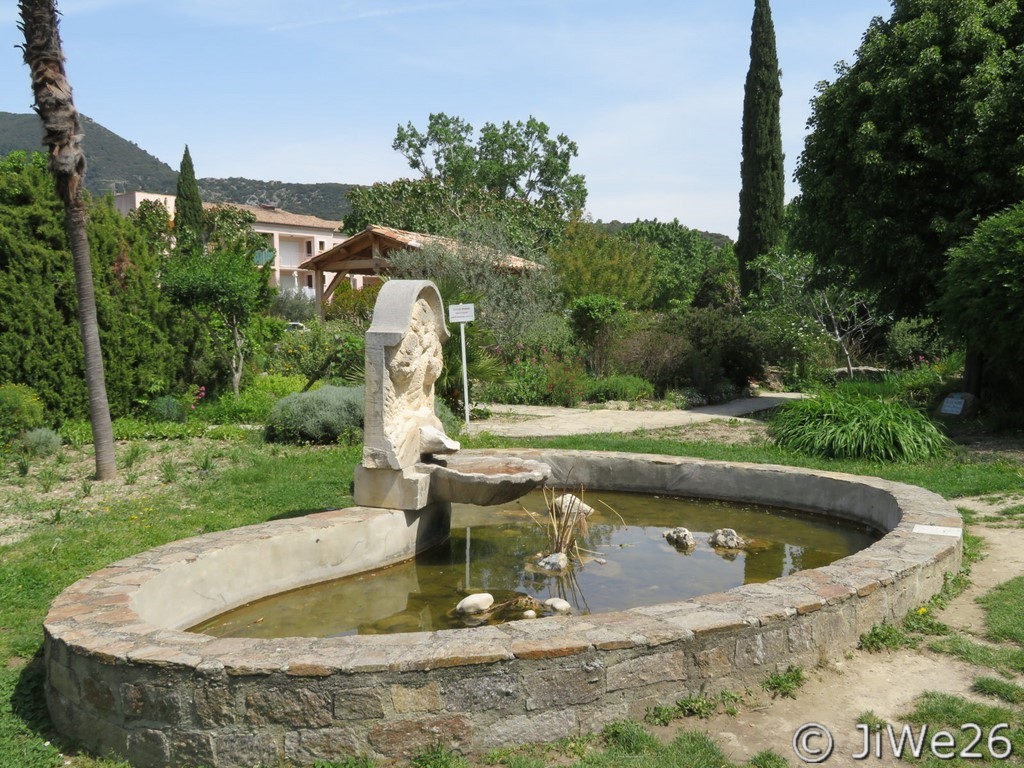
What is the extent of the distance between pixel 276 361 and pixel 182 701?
14423mm

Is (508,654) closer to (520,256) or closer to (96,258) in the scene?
(96,258)

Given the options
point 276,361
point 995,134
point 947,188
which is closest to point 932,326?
point 947,188

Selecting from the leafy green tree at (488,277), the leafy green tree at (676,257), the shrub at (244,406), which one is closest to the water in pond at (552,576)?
the shrub at (244,406)

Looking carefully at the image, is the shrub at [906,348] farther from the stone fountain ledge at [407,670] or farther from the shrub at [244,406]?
the stone fountain ledge at [407,670]

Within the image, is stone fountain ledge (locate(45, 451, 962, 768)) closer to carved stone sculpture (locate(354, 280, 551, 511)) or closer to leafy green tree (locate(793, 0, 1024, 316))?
carved stone sculpture (locate(354, 280, 551, 511))

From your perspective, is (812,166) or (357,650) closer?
(357,650)

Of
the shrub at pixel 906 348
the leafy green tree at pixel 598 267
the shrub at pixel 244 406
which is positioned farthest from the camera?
the leafy green tree at pixel 598 267

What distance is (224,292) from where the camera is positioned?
44.4 feet

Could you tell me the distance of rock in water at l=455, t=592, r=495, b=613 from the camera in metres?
5.48

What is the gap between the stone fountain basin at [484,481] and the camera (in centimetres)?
648

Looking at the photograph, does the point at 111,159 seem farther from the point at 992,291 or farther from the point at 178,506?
the point at 992,291

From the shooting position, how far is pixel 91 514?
770 centimetres

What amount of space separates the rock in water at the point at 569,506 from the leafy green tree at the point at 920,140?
8.68 m

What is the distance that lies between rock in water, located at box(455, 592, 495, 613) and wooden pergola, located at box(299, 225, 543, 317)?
1504 cm
